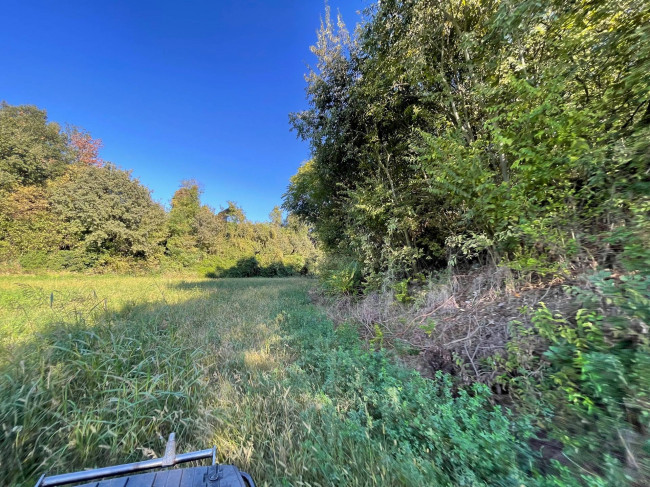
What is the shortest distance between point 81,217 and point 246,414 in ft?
70.7

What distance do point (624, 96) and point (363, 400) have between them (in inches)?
161

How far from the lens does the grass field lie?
54.0 inches

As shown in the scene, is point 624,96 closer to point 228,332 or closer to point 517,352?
point 517,352

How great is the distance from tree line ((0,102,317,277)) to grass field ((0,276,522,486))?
11.6 metres

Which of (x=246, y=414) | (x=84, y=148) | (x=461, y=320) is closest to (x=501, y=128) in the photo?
(x=461, y=320)

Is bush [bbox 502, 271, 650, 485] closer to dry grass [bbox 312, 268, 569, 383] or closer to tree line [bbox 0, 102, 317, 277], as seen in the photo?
dry grass [bbox 312, 268, 569, 383]

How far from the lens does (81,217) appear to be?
15.7m

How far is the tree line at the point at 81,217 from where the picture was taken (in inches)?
590

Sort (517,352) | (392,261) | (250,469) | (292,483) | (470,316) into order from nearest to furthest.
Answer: (292,483) < (250,469) < (517,352) < (470,316) < (392,261)

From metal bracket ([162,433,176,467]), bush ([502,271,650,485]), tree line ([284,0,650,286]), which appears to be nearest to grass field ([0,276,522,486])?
bush ([502,271,650,485])

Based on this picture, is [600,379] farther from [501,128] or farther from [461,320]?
[501,128]

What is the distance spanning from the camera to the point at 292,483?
4.43 ft

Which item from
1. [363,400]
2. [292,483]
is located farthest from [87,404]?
[363,400]

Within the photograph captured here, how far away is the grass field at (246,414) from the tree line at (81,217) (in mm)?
Result: 11553
